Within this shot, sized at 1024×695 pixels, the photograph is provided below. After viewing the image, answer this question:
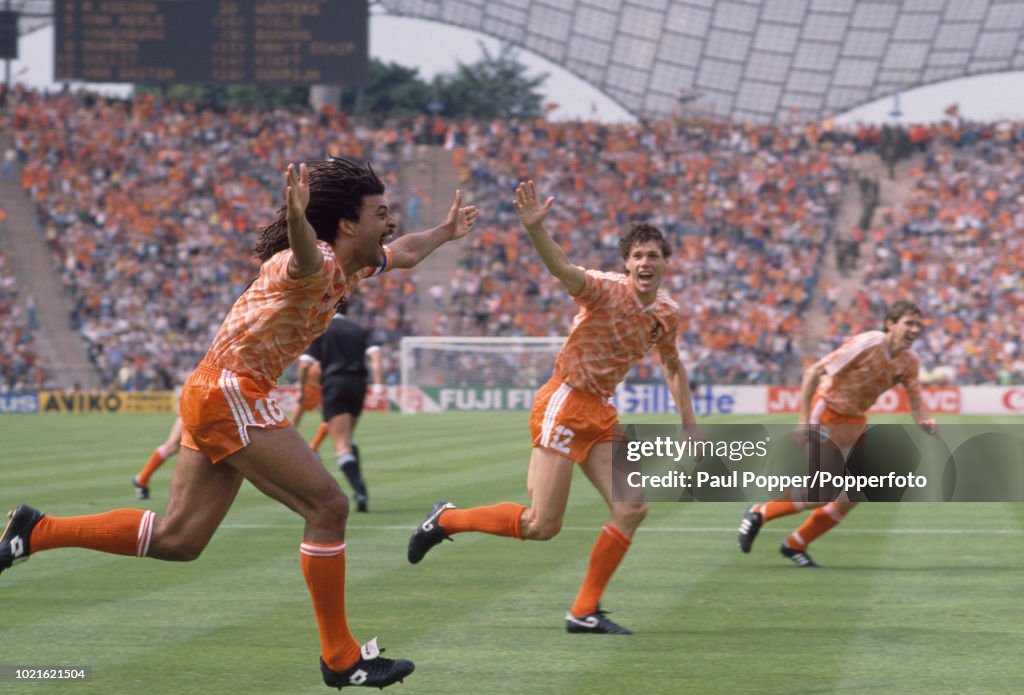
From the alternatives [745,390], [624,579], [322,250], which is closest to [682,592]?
[624,579]

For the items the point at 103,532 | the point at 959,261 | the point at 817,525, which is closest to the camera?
the point at 103,532

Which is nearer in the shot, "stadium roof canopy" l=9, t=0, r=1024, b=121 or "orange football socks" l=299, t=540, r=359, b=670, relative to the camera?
"orange football socks" l=299, t=540, r=359, b=670

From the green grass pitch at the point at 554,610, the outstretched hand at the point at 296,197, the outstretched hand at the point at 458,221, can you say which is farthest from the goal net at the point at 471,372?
the outstretched hand at the point at 296,197

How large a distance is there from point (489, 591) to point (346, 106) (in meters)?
61.5

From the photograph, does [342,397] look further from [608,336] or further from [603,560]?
[603,560]

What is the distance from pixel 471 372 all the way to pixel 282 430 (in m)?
35.6

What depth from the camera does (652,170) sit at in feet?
160

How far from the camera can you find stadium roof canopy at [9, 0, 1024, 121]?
55594 millimetres

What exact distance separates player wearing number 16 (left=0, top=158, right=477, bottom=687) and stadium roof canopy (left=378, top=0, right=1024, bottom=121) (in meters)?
52.0

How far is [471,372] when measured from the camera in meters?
41.7

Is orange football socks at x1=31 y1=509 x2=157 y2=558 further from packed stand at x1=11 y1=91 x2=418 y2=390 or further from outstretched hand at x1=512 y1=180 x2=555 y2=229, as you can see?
packed stand at x1=11 y1=91 x2=418 y2=390

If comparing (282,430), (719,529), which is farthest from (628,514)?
(719,529)

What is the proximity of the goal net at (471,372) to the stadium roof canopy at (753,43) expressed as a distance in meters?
21.6

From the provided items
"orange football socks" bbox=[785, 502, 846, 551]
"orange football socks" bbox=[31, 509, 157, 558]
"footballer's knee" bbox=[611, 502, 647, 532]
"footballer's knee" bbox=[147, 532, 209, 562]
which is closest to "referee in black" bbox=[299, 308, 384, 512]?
"orange football socks" bbox=[785, 502, 846, 551]
